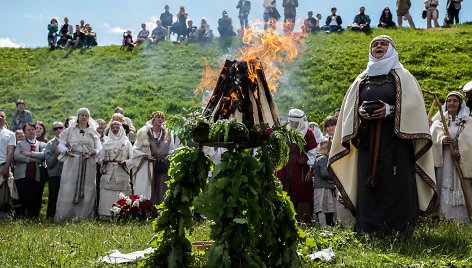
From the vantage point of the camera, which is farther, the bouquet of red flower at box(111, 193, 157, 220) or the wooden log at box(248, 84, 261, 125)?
the bouquet of red flower at box(111, 193, 157, 220)

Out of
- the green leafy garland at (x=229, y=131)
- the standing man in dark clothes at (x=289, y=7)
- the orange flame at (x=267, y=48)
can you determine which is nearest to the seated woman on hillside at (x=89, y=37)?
the standing man in dark clothes at (x=289, y=7)

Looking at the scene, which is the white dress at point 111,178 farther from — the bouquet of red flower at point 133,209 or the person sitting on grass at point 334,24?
the person sitting on grass at point 334,24

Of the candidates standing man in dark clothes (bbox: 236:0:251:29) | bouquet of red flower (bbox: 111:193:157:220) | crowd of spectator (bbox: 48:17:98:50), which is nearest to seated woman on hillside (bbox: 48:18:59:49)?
crowd of spectator (bbox: 48:17:98:50)

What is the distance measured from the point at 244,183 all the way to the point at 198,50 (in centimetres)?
2424

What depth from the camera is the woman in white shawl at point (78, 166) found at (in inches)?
494

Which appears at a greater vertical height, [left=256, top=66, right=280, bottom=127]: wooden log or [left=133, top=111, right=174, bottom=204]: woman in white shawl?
[left=256, top=66, right=280, bottom=127]: wooden log

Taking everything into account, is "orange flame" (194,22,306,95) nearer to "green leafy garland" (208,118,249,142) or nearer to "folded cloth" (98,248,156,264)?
"green leafy garland" (208,118,249,142)

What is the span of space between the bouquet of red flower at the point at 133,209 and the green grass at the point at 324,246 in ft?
6.64

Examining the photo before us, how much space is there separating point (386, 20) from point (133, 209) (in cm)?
2070

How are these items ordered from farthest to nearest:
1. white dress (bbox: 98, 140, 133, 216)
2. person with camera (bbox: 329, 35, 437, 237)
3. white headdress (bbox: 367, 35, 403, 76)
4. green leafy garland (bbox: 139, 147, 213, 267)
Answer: white dress (bbox: 98, 140, 133, 216), white headdress (bbox: 367, 35, 403, 76), person with camera (bbox: 329, 35, 437, 237), green leafy garland (bbox: 139, 147, 213, 267)

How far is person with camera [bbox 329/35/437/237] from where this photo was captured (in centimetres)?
801

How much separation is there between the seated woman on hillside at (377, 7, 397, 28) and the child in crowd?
63.7 ft

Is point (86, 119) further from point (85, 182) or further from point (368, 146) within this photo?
point (368, 146)

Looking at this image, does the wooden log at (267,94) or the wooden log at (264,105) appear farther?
the wooden log at (267,94)
